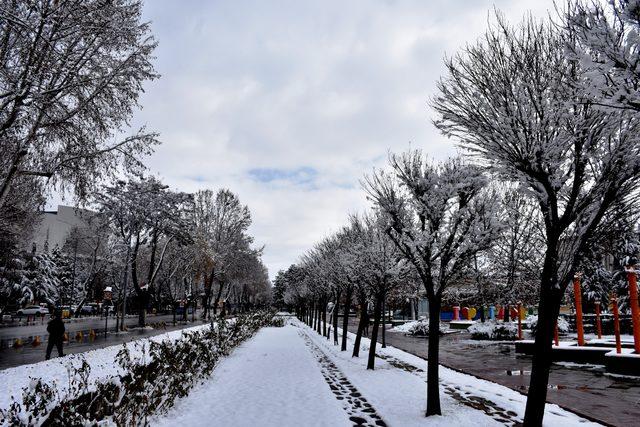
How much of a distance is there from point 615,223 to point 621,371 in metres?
9.43

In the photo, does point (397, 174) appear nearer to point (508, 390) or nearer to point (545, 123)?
point (545, 123)

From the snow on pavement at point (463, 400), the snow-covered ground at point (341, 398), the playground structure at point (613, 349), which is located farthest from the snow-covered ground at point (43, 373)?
the playground structure at point (613, 349)

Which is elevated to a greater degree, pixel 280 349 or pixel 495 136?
pixel 495 136

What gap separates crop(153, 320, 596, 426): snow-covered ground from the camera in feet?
25.1

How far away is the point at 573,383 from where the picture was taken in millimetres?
11109

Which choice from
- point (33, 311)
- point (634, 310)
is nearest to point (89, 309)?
point (33, 311)

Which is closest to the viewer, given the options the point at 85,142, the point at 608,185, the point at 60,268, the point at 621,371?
the point at 608,185

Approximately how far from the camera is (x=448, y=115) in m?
6.25

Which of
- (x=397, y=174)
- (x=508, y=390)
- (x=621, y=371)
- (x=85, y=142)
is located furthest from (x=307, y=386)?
(x=621, y=371)

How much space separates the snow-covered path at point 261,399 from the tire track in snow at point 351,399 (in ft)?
0.65

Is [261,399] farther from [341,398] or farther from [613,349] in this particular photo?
[613,349]

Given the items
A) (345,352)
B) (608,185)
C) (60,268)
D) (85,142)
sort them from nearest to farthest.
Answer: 1. (608,185)
2. (85,142)
3. (345,352)
4. (60,268)

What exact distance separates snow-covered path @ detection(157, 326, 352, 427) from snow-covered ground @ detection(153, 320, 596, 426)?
18 mm

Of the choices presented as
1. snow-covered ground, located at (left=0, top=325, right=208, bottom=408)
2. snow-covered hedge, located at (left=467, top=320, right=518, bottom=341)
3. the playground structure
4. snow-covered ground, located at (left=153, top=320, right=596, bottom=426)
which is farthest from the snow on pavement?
snow-covered hedge, located at (left=467, top=320, right=518, bottom=341)
